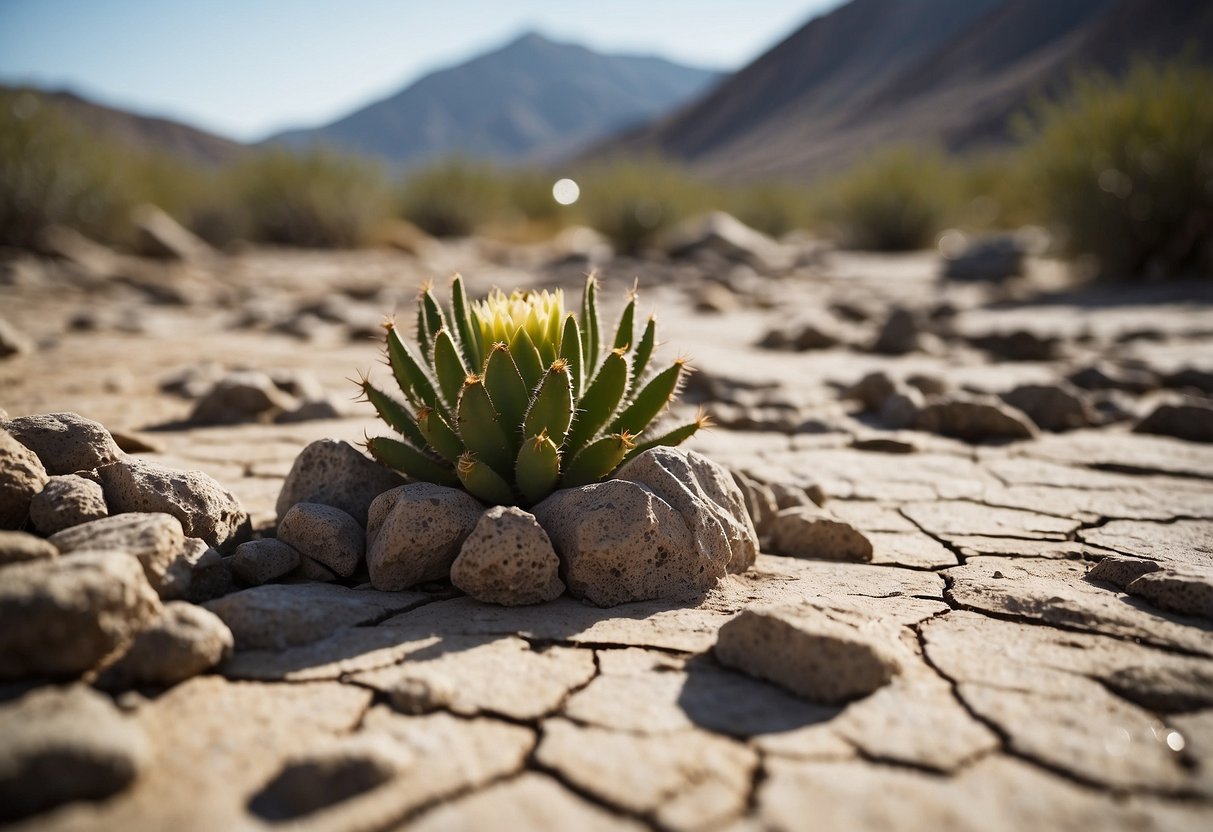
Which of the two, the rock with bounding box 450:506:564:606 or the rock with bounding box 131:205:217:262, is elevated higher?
the rock with bounding box 131:205:217:262

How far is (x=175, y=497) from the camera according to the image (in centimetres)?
183

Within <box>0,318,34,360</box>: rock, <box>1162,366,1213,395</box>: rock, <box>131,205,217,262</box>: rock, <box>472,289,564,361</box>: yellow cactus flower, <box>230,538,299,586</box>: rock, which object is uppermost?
<box>131,205,217,262</box>: rock

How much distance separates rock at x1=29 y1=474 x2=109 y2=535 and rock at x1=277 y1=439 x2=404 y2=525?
43 cm

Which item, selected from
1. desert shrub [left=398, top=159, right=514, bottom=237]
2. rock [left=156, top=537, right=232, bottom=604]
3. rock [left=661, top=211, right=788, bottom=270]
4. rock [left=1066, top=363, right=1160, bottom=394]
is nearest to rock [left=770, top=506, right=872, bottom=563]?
rock [left=156, top=537, right=232, bottom=604]

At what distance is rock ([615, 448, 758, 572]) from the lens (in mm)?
1884

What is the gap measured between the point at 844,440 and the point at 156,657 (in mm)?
2577

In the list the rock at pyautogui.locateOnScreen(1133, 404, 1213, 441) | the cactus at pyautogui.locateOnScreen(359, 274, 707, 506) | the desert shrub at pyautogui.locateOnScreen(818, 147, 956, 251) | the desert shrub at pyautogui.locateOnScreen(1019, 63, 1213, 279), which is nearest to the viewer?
the cactus at pyautogui.locateOnScreen(359, 274, 707, 506)

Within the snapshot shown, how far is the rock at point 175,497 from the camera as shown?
1.81 metres

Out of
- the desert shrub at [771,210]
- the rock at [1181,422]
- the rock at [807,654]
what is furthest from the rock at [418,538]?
the desert shrub at [771,210]

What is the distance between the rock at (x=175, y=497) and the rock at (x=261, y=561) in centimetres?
8

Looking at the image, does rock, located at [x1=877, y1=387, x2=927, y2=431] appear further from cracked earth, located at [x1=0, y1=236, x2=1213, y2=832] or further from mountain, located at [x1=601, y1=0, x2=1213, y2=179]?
mountain, located at [x1=601, y1=0, x2=1213, y2=179]

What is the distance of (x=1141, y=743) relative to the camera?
1.27m

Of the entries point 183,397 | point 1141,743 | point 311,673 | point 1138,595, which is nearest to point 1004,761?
point 1141,743

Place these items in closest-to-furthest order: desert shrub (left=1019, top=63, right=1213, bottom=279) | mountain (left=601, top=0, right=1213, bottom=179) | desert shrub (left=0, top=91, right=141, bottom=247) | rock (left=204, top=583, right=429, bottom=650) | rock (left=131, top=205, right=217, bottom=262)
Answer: rock (left=204, top=583, right=429, bottom=650) → desert shrub (left=1019, top=63, right=1213, bottom=279) → desert shrub (left=0, top=91, right=141, bottom=247) → rock (left=131, top=205, right=217, bottom=262) → mountain (left=601, top=0, right=1213, bottom=179)
